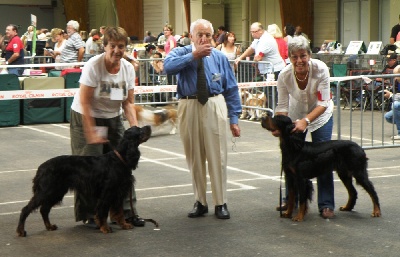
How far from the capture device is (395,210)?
25.6 feet

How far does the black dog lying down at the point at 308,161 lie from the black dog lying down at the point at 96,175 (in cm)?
118

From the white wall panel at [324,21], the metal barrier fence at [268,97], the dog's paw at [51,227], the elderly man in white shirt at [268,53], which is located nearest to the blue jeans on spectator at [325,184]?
the dog's paw at [51,227]

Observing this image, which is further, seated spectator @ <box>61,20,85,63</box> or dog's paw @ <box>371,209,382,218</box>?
seated spectator @ <box>61,20,85,63</box>

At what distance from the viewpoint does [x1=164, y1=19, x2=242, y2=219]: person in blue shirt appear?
750cm

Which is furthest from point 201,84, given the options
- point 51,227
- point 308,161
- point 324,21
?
point 324,21

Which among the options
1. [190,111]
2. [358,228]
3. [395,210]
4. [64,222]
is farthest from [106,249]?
[395,210]

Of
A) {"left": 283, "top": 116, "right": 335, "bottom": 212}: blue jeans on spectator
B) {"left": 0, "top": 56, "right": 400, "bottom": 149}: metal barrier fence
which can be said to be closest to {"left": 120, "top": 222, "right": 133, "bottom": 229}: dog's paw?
{"left": 283, "top": 116, "right": 335, "bottom": 212}: blue jeans on spectator

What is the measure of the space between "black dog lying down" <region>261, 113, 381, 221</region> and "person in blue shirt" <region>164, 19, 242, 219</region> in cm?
46

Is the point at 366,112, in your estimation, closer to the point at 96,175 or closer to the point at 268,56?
the point at 268,56

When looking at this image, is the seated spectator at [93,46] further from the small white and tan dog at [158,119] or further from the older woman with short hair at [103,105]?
the older woman with short hair at [103,105]

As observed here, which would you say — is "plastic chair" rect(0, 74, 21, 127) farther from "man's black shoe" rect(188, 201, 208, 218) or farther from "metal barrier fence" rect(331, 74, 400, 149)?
"man's black shoe" rect(188, 201, 208, 218)

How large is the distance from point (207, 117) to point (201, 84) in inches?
11.8

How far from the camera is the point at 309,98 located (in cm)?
756

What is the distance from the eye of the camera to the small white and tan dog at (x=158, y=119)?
8766 millimetres
